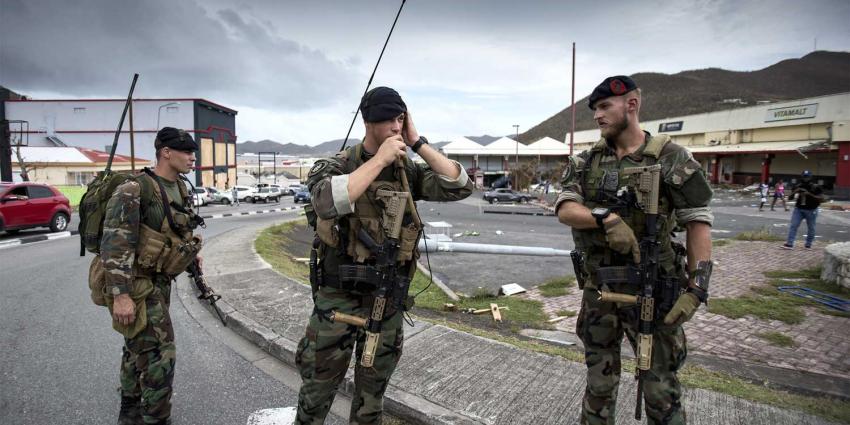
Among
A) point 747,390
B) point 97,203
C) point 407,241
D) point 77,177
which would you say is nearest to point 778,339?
point 747,390

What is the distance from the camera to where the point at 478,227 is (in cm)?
1850

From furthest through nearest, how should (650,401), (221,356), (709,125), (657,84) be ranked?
1. (657,84)
2. (709,125)
3. (221,356)
4. (650,401)

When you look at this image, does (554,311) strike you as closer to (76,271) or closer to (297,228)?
(76,271)

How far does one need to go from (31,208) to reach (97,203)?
12.0m

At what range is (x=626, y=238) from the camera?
90.6 inches

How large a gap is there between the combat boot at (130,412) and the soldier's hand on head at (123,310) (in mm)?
618

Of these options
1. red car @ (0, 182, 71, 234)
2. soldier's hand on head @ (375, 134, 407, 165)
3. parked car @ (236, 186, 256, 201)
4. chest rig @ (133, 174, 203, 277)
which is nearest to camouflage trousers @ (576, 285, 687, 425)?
soldier's hand on head @ (375, 134, 407, 165)

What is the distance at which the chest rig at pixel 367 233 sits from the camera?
2.30 meters

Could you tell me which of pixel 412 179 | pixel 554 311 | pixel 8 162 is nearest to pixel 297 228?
pixel 554 311

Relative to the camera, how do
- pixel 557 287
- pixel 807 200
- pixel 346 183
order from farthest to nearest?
pixel 807 200 → pixel 557 287 → pixel 346 183

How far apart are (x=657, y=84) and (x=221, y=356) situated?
144m

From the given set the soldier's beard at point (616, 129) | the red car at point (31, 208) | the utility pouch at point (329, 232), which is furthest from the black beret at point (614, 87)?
the red car at point (31, 208)

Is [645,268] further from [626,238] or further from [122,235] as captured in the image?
[122,235]

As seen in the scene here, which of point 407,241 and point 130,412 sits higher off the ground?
point 407,241
